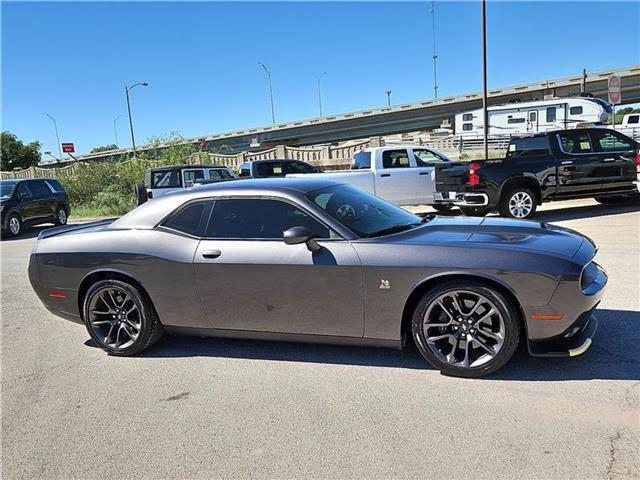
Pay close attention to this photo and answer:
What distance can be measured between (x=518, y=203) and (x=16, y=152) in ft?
278

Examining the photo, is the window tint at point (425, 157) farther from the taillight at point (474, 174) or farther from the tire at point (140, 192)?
the tire at point (140, 192)

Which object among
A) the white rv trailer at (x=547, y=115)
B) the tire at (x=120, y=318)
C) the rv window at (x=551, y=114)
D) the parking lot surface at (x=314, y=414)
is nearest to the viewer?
the parking lot surface at (x=314, y=414)

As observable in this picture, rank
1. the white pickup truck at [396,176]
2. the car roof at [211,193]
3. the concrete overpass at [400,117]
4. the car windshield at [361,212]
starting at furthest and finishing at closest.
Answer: the concrete overpass at [400,117] → the white pickup truck at [396,176] → the car roof at [211,193] → the car windshield at [361,212]

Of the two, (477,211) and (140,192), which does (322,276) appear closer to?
(477,211)

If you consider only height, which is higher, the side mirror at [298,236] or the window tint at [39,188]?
the window tint at [39,188]

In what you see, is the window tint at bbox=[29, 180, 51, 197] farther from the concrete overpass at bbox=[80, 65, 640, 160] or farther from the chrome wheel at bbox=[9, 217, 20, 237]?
the concrete overpass at bbox=[80, 65, 640, 160]

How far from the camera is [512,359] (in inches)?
148

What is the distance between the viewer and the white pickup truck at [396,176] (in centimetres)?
1227

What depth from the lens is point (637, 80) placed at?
46.0 meters

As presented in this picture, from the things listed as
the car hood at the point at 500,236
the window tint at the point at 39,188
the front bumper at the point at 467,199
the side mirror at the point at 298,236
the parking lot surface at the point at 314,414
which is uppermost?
the window tint at the point at 39,188

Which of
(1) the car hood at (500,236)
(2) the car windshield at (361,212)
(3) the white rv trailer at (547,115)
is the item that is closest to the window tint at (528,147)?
(1) the car hood at (500,236)

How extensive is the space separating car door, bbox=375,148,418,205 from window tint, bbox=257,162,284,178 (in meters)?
4.27

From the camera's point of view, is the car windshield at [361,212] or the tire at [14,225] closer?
the car windshield at [361,212]

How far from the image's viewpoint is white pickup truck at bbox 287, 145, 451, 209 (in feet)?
40.2
